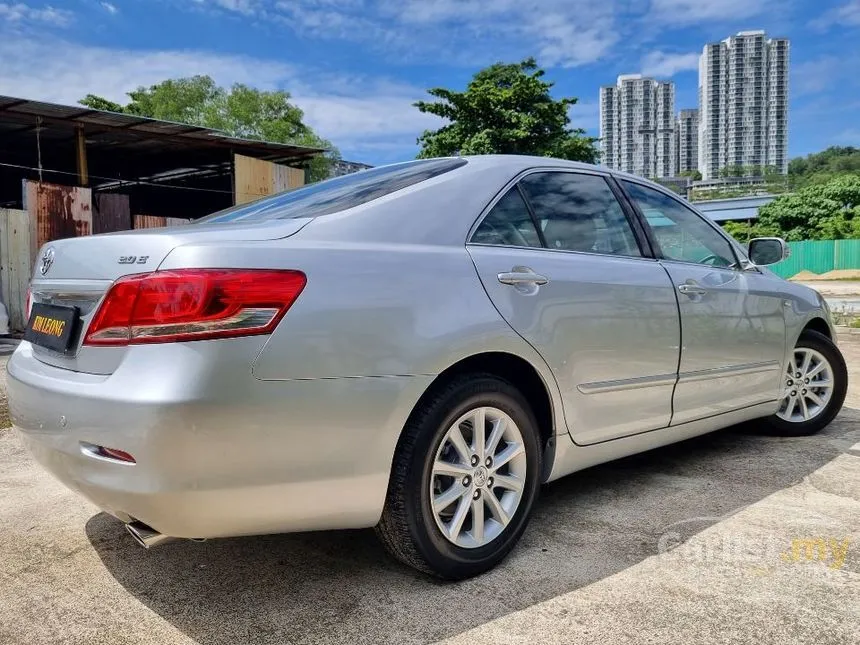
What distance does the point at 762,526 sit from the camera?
2748mm

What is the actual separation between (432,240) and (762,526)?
1.77 metres

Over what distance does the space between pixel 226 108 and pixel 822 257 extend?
33.8 metres

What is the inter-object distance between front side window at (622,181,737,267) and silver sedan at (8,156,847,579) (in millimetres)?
182

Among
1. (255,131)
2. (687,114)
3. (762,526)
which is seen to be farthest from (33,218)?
(687,114)

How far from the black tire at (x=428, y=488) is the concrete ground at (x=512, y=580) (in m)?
0.09

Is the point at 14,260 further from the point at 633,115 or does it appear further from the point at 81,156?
the point at 633,115

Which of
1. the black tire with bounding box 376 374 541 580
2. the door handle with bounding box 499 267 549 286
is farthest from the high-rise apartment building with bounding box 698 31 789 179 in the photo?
the black tire with bounding box 376 374 541 580

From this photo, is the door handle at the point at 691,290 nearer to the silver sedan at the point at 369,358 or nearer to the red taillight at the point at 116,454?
the silver sedan at the point at 369,358

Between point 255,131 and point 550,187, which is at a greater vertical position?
point 255,131

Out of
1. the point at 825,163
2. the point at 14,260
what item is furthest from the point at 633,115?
the point at 14,260

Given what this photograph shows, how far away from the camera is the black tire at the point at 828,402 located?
4137 mm

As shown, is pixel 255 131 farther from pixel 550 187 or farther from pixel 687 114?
pixel 687 114

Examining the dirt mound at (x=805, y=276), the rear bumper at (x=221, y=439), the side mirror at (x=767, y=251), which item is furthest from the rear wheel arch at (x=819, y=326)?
the dirt mound at (x=805, y=276)

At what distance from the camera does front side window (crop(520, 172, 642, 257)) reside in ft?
9.05
